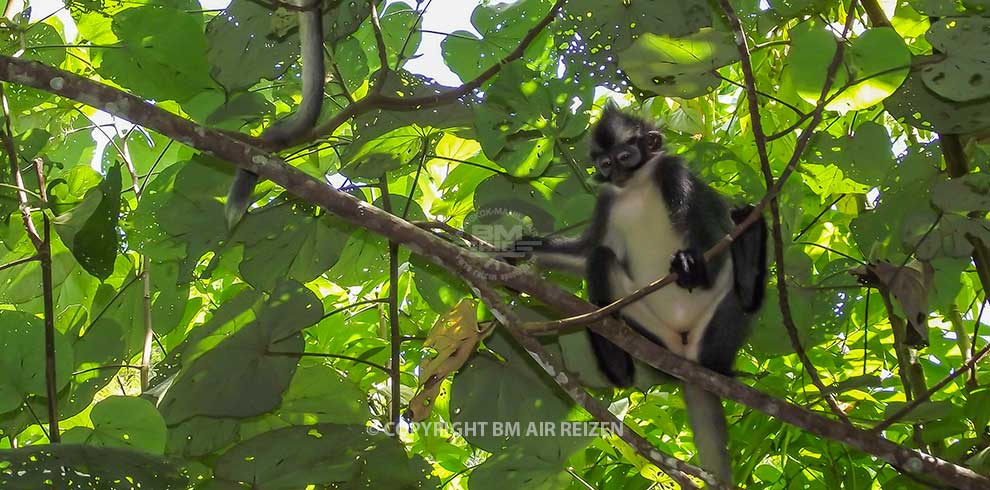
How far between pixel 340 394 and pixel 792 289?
1.49m

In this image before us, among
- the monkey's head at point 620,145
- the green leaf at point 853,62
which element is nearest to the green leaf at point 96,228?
the monkey's head at point 620,145

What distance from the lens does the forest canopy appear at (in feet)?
8.15

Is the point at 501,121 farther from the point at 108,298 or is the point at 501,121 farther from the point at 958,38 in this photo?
the point at 108,298

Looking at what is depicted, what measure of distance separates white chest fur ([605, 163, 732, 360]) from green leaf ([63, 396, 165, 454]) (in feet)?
5.71

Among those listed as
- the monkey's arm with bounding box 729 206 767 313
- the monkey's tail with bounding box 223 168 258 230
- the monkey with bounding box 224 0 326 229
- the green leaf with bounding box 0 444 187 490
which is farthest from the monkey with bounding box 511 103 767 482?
the green leaf with bounding box 0 444 187 490

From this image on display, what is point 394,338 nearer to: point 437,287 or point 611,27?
point 437,287

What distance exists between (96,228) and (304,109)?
0.70 metres

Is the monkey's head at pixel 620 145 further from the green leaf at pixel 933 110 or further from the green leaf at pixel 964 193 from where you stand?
the green leaf at pixel 964 193

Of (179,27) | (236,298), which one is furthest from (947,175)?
(179,27)

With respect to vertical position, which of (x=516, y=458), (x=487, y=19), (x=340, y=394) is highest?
(x=487, y=19)

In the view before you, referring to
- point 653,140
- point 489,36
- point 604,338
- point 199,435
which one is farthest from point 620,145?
point 199,435

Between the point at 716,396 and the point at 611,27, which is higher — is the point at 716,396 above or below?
below

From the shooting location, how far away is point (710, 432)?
333cm

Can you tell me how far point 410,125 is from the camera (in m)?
3.07
